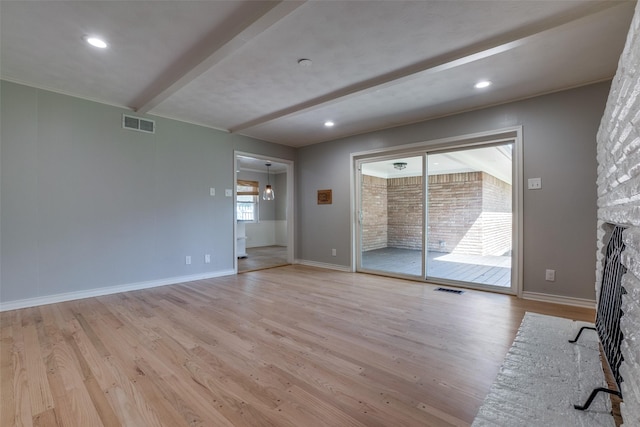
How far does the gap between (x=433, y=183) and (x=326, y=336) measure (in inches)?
123

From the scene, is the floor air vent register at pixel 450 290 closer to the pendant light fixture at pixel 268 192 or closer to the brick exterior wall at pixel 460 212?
the brick exterior wall at pixel 460 212

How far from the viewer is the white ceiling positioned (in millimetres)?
1952

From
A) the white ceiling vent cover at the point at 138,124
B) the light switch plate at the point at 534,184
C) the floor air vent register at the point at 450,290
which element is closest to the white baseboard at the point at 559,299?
the floor air vent register at the point at 450,290

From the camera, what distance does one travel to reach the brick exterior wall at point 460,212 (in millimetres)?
3967

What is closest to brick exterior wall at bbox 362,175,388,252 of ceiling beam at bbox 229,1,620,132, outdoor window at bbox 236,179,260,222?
ceiling beam at bbox 229,1,620,132

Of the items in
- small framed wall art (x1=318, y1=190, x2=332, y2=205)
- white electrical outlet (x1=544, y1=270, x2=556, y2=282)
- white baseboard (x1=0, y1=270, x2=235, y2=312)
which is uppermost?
small framed wall art (x1=318, y1=190, x2=332, y2=205)

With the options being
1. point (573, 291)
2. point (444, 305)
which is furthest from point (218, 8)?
point (573, 291)

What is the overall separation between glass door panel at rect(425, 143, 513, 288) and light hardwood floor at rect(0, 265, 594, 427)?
97cm

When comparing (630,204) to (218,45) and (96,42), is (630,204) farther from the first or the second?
(96,42)

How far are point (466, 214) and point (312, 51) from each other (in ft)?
11.3

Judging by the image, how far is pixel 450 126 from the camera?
3.96 metres

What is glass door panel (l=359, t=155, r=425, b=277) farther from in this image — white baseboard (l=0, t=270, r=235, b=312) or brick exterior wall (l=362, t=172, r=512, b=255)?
white baseboard (l=0, t=270, r=235, b=312)

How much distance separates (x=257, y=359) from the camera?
2.01 m

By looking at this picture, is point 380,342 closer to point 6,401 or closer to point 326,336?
point 326,336
